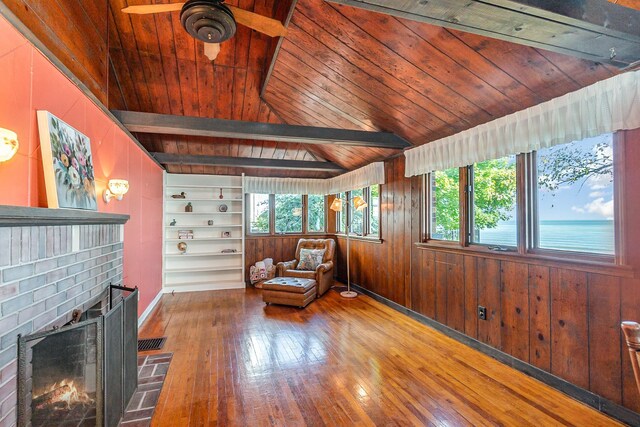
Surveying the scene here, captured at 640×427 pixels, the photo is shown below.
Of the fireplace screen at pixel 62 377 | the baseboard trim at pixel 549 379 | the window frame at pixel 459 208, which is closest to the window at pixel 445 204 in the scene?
the window frame at pixel 459 208

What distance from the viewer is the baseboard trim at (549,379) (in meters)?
2.04

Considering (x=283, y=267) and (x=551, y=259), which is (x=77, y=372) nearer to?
(x=551, y=259)

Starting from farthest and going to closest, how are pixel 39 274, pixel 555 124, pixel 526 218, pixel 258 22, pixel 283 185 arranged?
pixel 283 185
pixel 526 218
pixel 555 124
pixel 258 22
pixel 39 274

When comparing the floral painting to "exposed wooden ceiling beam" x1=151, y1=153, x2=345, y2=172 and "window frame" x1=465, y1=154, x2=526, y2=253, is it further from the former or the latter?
"window frame" x1=465, y1=154, x2=526, y2=253

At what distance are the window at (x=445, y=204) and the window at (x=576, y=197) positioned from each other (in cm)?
96

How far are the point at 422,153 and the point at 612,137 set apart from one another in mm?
1915

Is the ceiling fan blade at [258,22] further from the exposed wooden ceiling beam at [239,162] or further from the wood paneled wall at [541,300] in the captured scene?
the exposed wooden ceiling beam at [239,162]

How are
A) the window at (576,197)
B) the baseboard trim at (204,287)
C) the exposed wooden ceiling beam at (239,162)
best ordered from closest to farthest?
1. the window at (576,197)
2. the exposed wooden ceiling beam at (239,162)
3. the baseboard trim at (204,287)

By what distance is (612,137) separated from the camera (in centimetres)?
214

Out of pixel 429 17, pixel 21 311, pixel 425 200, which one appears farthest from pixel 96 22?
pixel 425 200

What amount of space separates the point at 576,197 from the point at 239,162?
4930 millimetres

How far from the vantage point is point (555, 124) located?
2340 mm

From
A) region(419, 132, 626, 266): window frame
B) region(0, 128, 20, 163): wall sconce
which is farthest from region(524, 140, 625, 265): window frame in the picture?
region(0, 128, 20, 163): wall sconce

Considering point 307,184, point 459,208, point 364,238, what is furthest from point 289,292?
point 307,184
